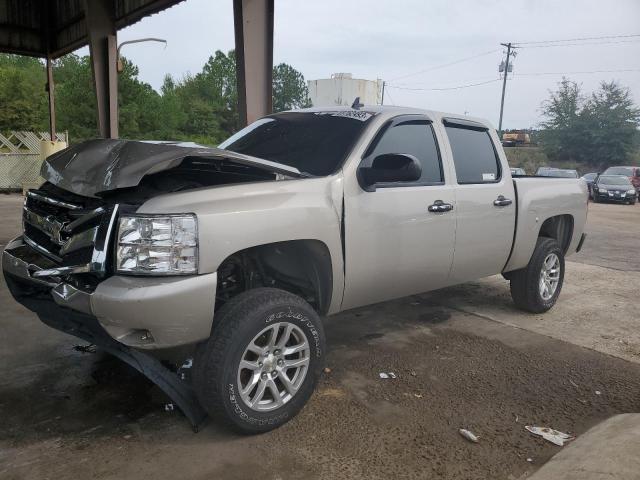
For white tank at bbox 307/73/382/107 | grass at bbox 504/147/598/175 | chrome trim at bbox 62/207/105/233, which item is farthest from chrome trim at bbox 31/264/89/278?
grass at bbox 504/147/598/175

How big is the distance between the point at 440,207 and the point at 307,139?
1142mm

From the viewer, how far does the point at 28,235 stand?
3.61 meters

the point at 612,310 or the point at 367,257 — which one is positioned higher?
the point at 367,257

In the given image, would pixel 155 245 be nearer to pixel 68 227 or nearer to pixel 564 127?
pixel 68 227

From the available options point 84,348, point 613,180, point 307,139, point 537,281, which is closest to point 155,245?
point 307,139

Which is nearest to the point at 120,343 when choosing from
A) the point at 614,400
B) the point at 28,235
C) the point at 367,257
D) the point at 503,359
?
the point at 28,235

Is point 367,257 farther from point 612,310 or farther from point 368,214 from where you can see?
point 612,310

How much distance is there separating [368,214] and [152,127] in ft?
132

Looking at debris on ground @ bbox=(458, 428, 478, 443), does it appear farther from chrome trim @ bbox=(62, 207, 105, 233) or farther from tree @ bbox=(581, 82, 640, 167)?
tree @ bbox=(581, 82, 640, 167)

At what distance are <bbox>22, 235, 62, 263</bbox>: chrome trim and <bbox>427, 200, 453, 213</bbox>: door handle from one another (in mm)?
2555

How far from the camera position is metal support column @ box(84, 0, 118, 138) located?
11703 millimetres

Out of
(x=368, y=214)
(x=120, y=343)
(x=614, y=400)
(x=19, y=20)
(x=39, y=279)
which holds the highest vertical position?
(x=19, y=20)

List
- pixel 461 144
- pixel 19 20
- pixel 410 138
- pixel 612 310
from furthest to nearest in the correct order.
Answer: pixel 19 20 → pixel 612 310 → pixel 461 144 → pixel 410 138

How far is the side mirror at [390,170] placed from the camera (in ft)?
11.4
